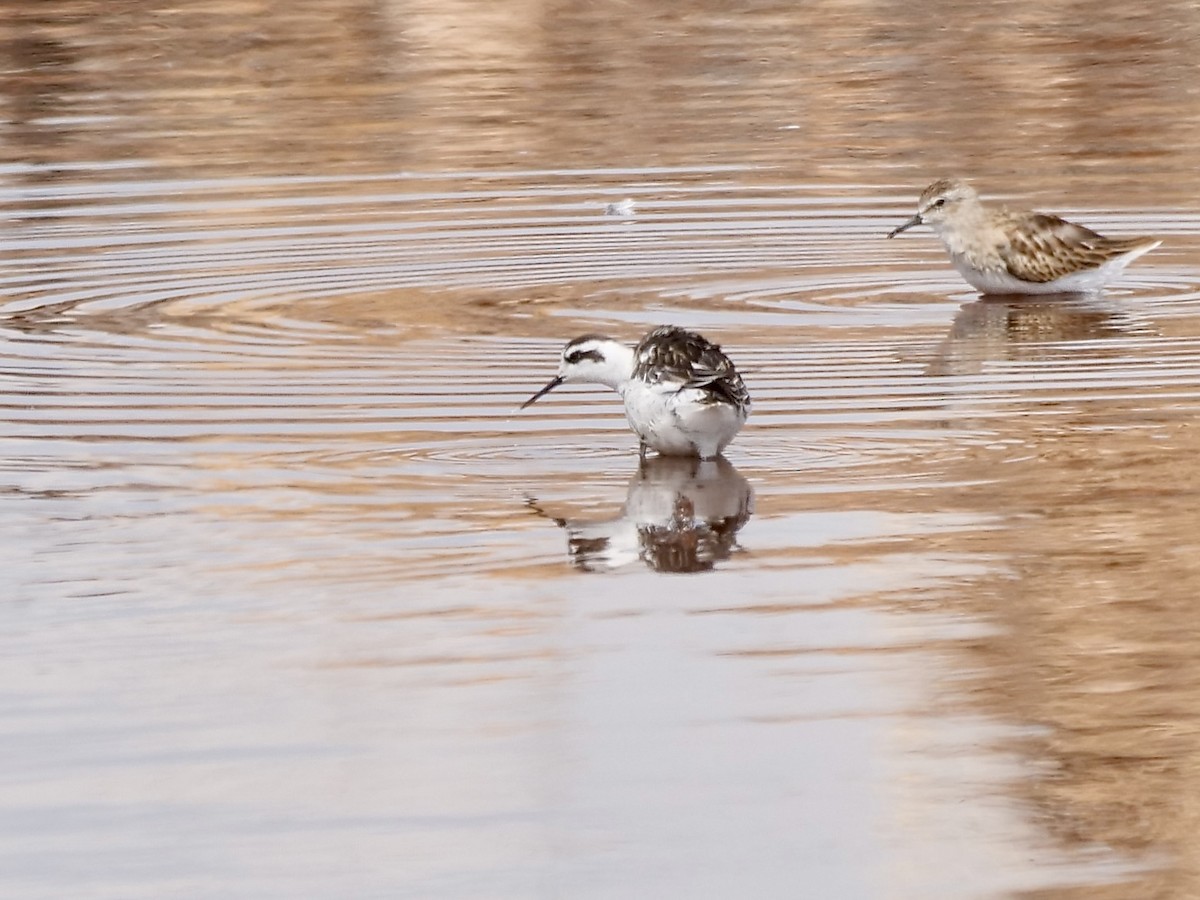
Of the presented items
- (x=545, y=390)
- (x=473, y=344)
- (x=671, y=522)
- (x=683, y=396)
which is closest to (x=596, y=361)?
(x=545, y=390)

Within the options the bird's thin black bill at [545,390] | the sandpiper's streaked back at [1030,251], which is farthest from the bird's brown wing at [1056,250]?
the bird's thin black bill at [545,390]

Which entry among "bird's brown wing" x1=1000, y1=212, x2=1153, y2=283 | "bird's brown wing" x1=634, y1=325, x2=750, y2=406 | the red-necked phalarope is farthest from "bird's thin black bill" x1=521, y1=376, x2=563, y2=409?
"bird's brown wing" x1=1000, y1=212, x2=1153, y2=283

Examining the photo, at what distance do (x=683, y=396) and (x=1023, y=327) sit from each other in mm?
4507

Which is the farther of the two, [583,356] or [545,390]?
[545,390]

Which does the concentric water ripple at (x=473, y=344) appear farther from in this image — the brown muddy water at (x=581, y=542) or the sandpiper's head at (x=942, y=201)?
the sandpiper's head at (x=942, y=201)

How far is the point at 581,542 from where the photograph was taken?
10008 mm

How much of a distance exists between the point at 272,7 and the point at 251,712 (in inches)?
1115

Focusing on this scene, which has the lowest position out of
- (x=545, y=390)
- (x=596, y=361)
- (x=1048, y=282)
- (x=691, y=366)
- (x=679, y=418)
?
(x=1048, y=282)

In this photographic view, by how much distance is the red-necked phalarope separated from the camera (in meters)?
11.0

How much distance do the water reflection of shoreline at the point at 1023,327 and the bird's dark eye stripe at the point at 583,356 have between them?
210cm

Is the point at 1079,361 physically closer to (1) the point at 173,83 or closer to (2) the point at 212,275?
(2) the point at 212,275

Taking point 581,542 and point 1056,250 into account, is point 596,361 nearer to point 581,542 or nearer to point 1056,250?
point 581,542

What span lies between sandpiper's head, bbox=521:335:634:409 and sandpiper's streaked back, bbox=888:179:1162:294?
15.5ft

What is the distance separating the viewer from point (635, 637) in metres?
8.72
